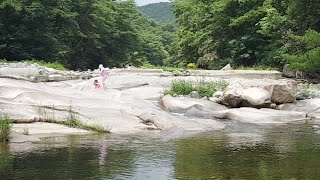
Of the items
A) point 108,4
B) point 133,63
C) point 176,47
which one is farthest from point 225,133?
point 133,63

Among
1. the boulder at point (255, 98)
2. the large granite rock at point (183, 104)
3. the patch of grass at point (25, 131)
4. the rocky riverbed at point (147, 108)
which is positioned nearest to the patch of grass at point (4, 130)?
the rocky riverbed at point (147, 108)

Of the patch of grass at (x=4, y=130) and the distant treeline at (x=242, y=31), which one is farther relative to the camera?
the distant treeline at (x=242, y=31)

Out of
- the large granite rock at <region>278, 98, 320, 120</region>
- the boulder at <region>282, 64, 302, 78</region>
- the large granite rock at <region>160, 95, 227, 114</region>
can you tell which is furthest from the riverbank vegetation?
the boulder at <region>282, 64, 302, 78</region>

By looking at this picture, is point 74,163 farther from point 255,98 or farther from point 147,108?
point 255,98

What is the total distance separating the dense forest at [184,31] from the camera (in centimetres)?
3334

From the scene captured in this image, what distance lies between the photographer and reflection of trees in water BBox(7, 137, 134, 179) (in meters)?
8.40

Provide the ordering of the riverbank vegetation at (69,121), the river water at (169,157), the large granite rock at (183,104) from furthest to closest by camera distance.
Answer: the large granite rock at (183,104) → the riverbank vegetation at (69,121) → the river water at (169,157)

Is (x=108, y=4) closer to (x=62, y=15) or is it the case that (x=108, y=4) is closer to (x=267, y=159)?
(x=62, y=15)

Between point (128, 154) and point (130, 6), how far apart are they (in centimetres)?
5864

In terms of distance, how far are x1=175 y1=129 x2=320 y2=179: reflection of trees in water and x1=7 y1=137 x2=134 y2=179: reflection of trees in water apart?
1.21 metres

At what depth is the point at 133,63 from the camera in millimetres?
70812

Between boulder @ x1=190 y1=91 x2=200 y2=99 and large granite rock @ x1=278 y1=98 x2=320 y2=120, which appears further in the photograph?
boulder @ x1=190 y1=91 x2=200 y2=99

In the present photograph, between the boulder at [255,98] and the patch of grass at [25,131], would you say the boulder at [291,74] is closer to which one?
the boulder at [255,98]

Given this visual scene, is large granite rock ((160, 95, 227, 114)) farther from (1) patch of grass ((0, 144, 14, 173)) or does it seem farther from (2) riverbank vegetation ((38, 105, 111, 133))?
(1) patch of grass ((0, 144, 14, 173))
